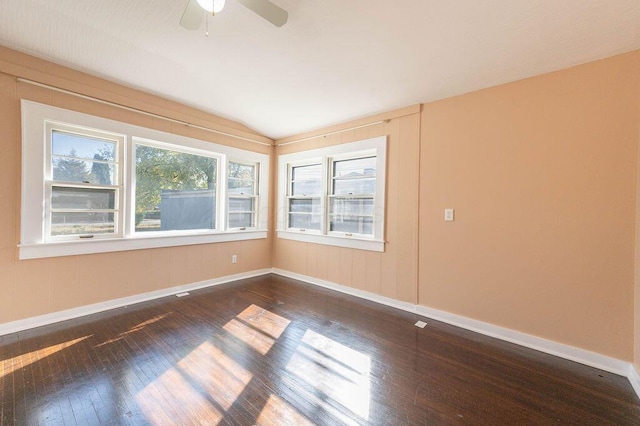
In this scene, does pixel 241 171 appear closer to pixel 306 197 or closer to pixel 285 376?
pixel 306 197

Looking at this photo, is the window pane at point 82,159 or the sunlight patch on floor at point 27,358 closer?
the sunlight patch on floor at point 27,358

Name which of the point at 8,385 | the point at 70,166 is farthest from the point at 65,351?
the point at 70,166

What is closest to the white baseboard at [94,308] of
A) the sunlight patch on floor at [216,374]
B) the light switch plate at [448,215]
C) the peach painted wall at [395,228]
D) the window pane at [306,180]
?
the sunlight patch on floor at [216,374]

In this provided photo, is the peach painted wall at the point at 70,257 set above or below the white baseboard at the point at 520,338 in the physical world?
above

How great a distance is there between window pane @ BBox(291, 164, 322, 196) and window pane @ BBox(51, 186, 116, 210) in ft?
8.94

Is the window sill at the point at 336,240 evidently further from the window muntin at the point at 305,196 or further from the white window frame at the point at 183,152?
the white window frame at the point at 183,152

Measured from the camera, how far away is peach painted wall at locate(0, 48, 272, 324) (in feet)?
8.26

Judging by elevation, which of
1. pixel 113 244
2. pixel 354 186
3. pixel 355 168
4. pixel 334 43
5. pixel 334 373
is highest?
pixel 334 43

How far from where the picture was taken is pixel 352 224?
408 centimetres

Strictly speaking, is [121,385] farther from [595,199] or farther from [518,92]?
[518,92]

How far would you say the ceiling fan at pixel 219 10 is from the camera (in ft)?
5.49

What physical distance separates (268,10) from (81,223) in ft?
10.2

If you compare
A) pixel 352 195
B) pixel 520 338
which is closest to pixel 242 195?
pixel 352 195

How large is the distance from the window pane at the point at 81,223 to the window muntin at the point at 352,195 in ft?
9.87
